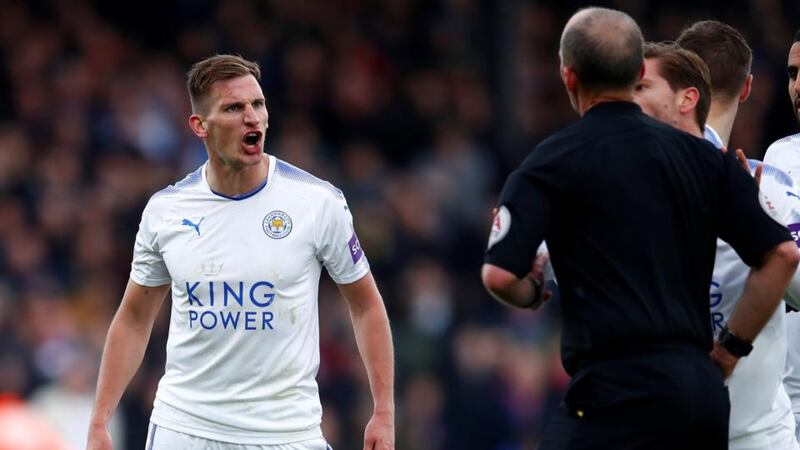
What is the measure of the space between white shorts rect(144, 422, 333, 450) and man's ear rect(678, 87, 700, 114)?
197 cm

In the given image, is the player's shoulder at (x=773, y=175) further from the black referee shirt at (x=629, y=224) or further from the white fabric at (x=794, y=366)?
the white fabric at (x=794, y=366)

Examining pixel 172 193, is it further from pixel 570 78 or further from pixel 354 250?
pixel 570 78

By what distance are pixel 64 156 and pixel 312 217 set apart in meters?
8.01

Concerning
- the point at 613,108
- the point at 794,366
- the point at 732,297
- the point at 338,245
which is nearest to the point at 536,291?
the point at 613,108

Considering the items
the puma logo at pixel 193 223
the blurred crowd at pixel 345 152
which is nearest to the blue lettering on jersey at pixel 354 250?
the puma logo at pixel 193 223

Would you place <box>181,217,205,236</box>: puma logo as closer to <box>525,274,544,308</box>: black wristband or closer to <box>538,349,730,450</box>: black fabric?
<box>525,274,544,308</box>: black wristband

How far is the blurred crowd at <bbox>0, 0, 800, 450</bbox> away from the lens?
40.6 ft

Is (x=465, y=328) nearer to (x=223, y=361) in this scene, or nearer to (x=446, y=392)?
(x=446, y=392)

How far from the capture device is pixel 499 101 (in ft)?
51.6

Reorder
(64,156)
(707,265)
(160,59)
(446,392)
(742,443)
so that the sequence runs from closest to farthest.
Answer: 1. (707,265)
2. (742,443)
3. (446,392)
4. (64,156)
5. (160,59)

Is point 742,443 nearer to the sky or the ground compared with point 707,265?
nearer to the ground

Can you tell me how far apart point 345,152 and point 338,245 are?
828 centimetres

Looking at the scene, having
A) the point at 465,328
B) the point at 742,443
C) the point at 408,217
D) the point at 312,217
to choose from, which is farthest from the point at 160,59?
the point at 742,443

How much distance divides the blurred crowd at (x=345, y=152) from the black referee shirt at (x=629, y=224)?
727 centimetres
